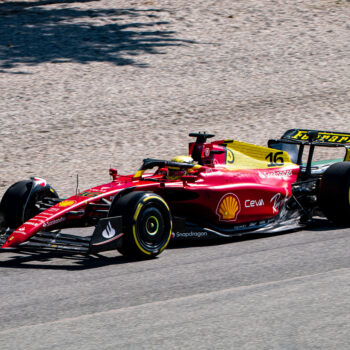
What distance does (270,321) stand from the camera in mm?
4895

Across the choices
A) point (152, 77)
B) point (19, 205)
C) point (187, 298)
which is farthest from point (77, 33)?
point (187, 298)

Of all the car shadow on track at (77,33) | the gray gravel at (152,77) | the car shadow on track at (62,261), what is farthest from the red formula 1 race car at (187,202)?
the car shadow on track at (77,33)

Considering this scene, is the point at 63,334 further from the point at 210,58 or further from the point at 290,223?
the point at 210,58

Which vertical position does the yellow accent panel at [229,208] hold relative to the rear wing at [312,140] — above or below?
below

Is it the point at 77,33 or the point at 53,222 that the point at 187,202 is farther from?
the point at 77,33

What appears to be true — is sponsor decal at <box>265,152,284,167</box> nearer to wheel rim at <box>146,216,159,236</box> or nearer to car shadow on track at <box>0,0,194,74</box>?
wheel rim at <box>146,216,159,236</box>

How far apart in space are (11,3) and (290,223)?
1648 cm

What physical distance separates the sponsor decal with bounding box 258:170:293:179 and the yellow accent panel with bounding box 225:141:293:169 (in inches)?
5.4

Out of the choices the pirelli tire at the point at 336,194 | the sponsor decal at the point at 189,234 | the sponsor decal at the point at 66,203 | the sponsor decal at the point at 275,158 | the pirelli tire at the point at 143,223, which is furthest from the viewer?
the sponsor decal at the point at 275,158

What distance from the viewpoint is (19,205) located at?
24.6ft

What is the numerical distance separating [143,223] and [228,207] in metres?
1.33

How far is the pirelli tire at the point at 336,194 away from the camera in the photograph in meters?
8.11

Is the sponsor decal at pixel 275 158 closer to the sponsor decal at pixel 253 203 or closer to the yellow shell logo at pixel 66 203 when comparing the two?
the sponsor decal at pixel 253 203

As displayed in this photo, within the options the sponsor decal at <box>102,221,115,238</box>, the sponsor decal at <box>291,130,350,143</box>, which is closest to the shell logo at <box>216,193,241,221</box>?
the sponsor decal at <box>102,221,115,238</box>
